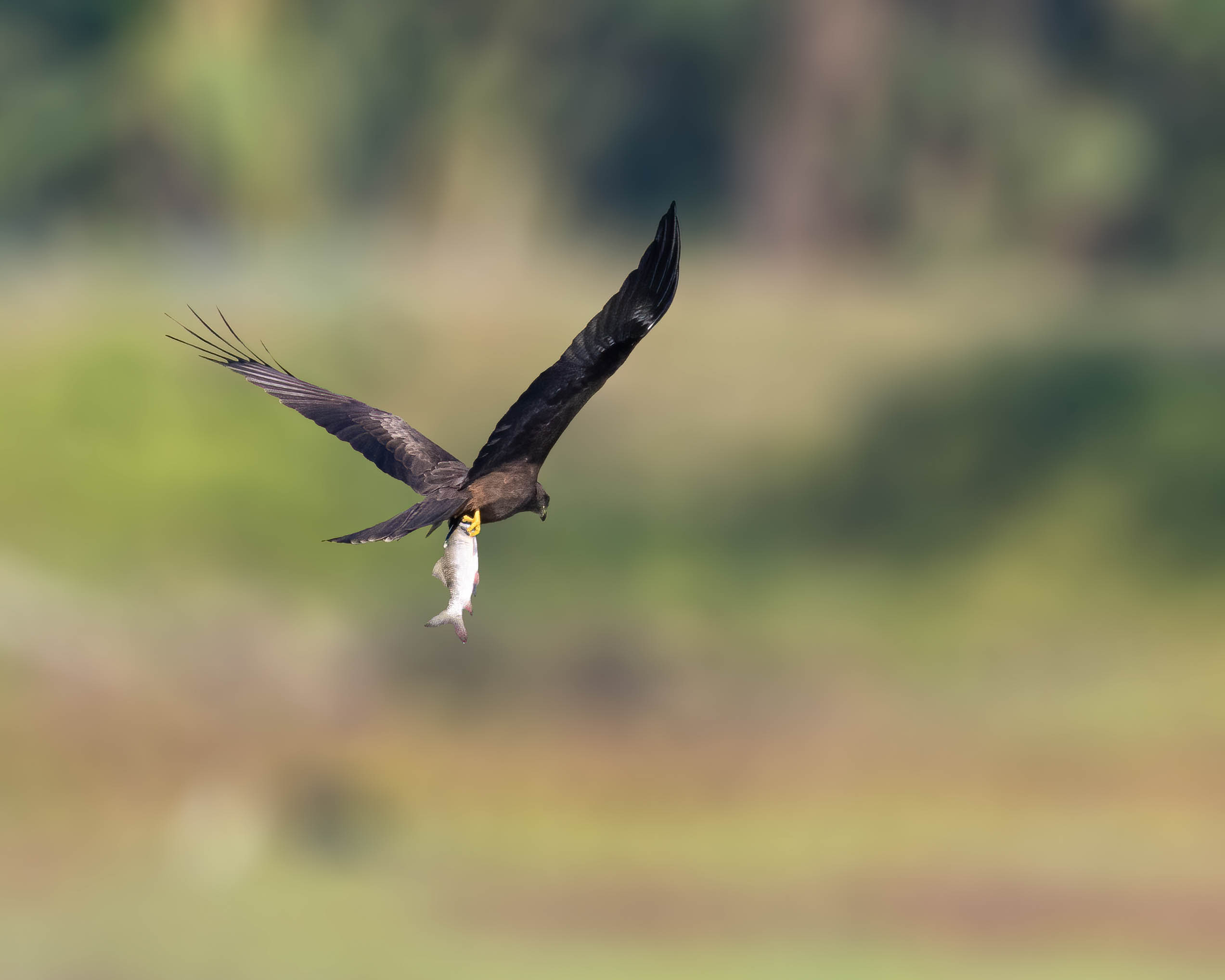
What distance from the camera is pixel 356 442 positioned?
1196 centimetres

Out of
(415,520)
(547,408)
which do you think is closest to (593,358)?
(547,408)

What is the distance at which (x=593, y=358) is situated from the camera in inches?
425

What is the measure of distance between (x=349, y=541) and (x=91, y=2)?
31972mm

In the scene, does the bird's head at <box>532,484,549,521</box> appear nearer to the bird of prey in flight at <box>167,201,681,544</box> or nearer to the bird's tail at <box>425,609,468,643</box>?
the bird of prey in flight at <box>167,201,681,544</box>

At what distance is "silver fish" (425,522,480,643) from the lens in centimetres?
974

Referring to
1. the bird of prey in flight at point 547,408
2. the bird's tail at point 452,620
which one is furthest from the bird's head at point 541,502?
the bird's tail at point 452,620

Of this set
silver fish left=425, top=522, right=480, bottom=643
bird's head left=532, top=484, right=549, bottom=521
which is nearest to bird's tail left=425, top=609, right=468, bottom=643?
silver fish left=425, top=522, right=480, bottom=643

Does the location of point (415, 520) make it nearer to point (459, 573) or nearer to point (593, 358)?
point (459, 573)

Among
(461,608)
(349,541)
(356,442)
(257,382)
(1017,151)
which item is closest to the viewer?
(349,541)

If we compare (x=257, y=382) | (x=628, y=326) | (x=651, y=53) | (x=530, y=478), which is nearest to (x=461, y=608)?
(x=530, y=478)

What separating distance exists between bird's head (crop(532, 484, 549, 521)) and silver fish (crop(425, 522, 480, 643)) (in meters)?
0.83

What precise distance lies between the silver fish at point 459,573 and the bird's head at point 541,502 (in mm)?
831

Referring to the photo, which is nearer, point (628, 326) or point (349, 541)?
point (349, 541)

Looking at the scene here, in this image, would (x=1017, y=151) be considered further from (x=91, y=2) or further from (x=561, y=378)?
(x=561, y=378)
